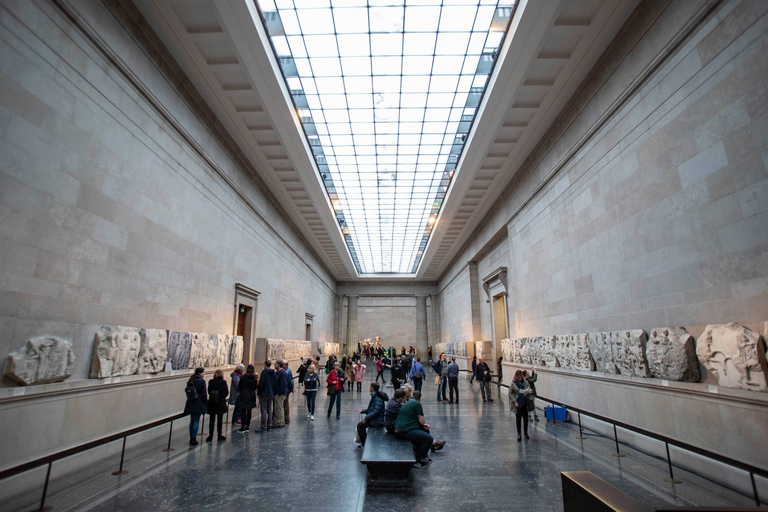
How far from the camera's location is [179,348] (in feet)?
31.6

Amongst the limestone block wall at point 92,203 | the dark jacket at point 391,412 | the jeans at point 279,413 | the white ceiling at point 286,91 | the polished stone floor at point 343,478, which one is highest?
the white ceiling at point 286,91

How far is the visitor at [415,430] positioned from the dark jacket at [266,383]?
396 cm

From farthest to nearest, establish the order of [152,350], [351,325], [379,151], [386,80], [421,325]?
[421,325], [351,325], [379,151], [386,80], [152,350]

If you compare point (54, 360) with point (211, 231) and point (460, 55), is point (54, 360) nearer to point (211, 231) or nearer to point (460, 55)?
point (211, 231)

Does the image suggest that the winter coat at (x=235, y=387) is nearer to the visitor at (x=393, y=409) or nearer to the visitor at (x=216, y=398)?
the visitor at (x=216, y=398)

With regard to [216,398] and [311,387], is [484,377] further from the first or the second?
[216,398]

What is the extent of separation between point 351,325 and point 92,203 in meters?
33.1

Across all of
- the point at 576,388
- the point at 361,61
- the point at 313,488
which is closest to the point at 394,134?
the point at 361,61

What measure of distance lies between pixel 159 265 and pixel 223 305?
12.9ft

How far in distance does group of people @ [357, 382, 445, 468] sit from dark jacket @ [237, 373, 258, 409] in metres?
2.96

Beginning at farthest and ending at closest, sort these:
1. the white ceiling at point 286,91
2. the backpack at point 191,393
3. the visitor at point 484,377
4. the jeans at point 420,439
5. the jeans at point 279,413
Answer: the visitor at point 484,377 < the jeans at point 279,413 < the white ceiling at point 286,91 < the backpack at point 191,393 < the jeans at point 420,439

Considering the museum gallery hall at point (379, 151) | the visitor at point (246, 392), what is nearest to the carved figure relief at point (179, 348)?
the museum gallery hall at point (379, 151)

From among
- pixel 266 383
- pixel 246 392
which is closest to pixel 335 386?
pixel 266 383

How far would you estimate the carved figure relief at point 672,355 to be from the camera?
658 centimetres
